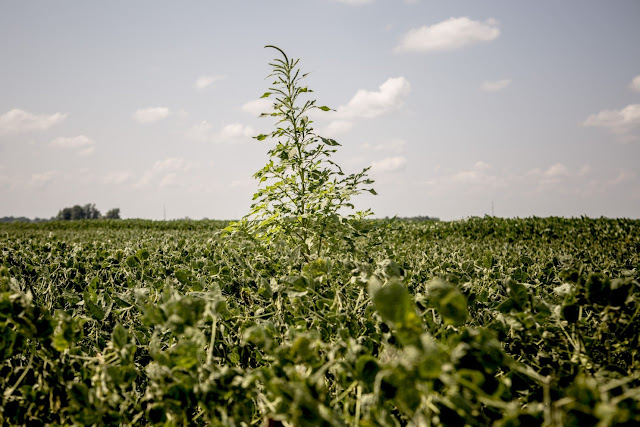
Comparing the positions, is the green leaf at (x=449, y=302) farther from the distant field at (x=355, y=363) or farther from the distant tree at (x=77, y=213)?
the distant tree at (x=77, y=213)

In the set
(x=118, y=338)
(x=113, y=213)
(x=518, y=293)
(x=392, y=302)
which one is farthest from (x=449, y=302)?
(x=113, y=213)

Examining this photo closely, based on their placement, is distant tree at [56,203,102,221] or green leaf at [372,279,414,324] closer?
green leaf at [372,279,414,324]

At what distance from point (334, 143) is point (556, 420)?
97.8 inches

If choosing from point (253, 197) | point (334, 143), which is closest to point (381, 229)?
point (334, 143)

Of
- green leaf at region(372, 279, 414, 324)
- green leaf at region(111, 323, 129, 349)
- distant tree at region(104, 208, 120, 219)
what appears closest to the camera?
green leaf at region(372, 279, 414, 324)

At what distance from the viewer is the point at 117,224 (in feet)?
110

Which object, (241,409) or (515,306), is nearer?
(241,409)

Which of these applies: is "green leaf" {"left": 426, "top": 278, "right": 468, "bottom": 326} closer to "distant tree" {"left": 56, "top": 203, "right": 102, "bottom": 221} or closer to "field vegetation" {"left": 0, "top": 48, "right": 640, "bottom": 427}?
"field vegetation" {"left": 0, "top": 48, "right": 640, "bottom": 427}

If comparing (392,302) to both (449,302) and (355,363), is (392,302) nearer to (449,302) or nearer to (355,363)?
(449,302)

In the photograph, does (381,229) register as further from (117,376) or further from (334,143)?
(117,376)

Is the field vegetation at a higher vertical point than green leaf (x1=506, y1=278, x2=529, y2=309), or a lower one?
lower

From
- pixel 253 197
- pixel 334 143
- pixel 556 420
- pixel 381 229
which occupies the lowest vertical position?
pixel 556 420

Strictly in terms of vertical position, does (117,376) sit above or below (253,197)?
below

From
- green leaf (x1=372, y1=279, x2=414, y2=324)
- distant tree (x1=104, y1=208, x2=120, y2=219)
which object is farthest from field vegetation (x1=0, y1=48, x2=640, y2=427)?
distant tree (x1=104, y1=208, x2=120, y2=219)
